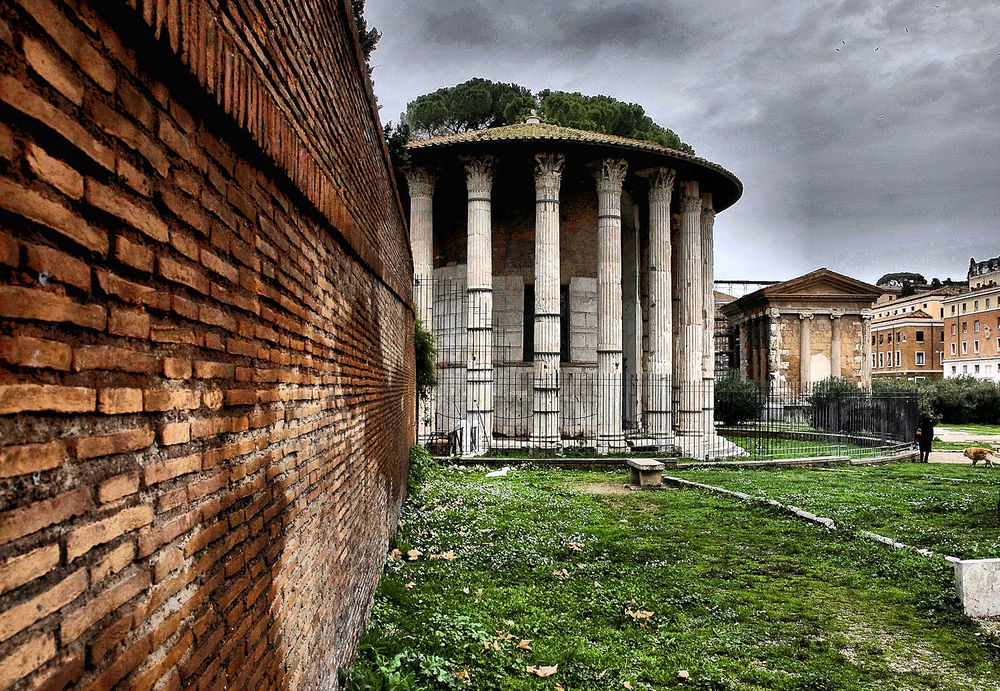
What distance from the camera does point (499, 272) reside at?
2108 centimetres

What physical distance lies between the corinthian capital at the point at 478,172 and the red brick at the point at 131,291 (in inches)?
694

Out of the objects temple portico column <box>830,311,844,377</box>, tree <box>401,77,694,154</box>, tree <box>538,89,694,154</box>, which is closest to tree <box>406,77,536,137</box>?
tree <box>401,77,694,154</box>

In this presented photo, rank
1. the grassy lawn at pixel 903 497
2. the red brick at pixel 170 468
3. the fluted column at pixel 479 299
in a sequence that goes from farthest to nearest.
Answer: the fluted column at pixel 479 299
the grassy lawn at pixel 903 497
the red brick at pixel 170 468

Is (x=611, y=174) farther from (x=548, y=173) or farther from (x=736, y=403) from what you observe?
(x=736, y=403)

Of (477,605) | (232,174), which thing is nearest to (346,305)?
(232,174)

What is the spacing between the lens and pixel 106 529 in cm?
148

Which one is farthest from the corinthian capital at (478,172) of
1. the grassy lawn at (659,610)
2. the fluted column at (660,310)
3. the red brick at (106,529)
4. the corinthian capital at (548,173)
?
the red brick at (106,529)

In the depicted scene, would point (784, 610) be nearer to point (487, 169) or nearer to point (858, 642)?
point (858, 642)

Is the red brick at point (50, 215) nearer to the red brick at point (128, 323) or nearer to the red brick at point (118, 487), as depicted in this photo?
the red brick at point (128, 323)

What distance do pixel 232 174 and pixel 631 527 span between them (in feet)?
27.5

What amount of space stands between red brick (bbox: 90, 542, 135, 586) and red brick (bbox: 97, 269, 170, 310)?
20.5 inches

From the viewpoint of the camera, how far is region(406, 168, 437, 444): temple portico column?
18766mm

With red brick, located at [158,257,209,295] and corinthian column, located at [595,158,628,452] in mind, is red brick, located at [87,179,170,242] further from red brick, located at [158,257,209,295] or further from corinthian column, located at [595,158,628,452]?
corinthian column, located at [595,158,628,452]

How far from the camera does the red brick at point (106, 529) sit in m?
1.36
